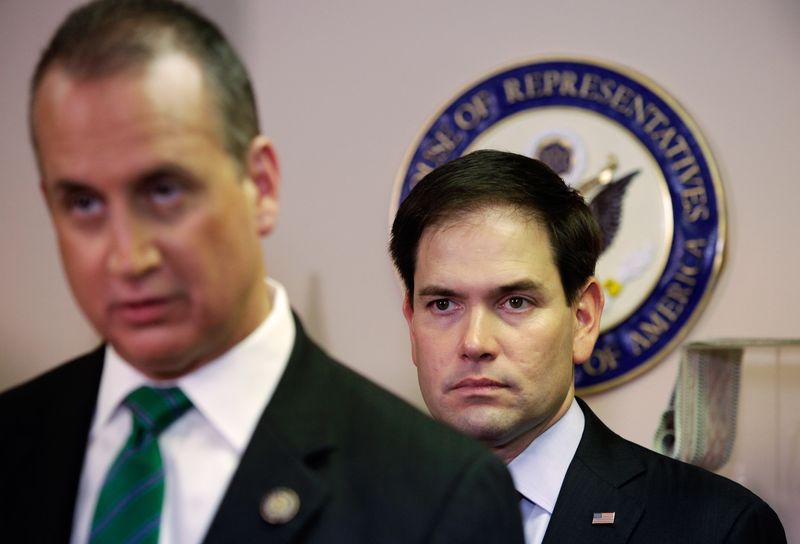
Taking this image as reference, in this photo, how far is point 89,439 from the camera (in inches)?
35.7

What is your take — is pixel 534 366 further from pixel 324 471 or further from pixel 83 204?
pixel 83 204

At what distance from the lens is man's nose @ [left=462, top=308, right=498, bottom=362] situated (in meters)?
1.57

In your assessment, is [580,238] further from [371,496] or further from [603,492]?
[371,496]

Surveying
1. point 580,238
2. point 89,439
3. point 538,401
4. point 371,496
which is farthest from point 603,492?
point 89,439

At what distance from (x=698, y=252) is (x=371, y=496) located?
1.95m

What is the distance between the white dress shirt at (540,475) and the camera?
1.63m

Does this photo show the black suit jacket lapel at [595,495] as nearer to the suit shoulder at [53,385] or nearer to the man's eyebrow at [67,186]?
the suit shoulder at [53,385]

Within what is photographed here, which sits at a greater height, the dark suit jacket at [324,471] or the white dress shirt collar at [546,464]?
the dark suit jacket at [324,471]

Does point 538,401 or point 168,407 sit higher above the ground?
point 168,407

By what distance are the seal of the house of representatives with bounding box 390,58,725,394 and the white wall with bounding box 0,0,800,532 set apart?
1.8 inches

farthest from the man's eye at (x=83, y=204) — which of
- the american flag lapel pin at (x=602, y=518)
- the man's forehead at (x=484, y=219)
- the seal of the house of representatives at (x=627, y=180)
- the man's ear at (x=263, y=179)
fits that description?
the seal of the house of representatives at (x=627, y=180)

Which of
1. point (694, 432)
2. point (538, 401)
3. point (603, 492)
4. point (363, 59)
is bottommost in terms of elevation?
point (694, 432)

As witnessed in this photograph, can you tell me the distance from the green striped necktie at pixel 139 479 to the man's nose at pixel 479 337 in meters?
0.77

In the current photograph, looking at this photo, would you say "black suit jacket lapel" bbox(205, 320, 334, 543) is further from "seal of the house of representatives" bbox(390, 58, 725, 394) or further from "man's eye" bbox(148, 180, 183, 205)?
"seal of the house of representatives" bbox(390, 58, 725, 394)
